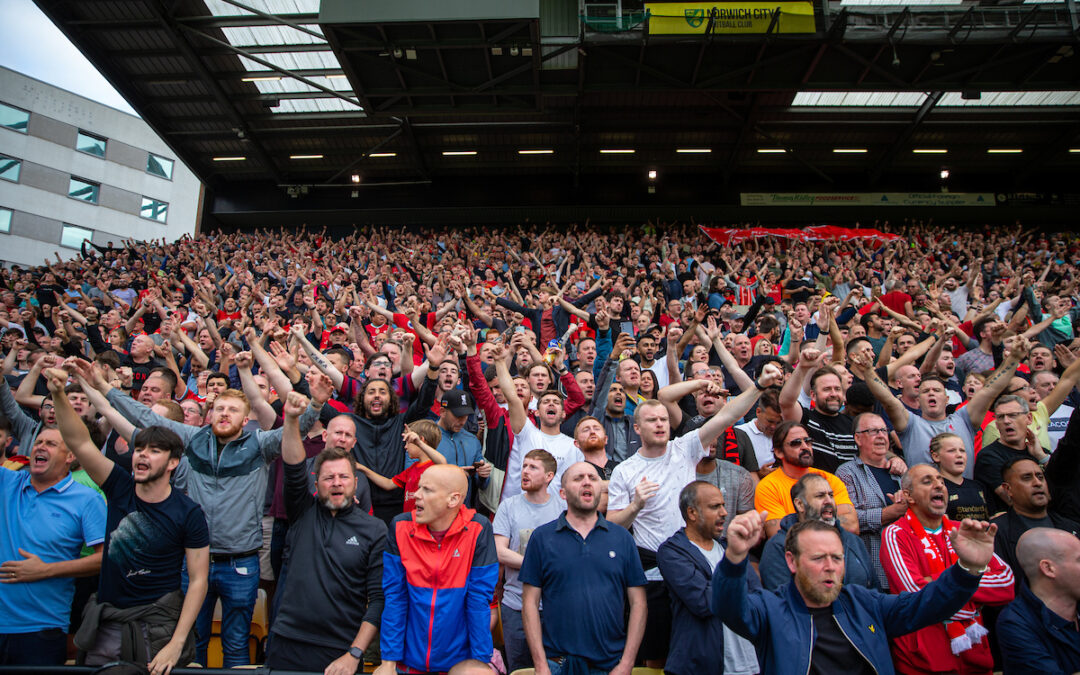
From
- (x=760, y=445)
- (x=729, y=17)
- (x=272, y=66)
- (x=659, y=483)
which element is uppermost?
(x=729, y=17)

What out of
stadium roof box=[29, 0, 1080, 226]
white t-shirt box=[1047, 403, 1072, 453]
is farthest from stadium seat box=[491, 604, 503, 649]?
stadium roof box=[29, 0, 1080, 226]

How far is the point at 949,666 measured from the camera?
298 cm

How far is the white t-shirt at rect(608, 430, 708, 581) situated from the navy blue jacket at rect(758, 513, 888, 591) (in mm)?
605

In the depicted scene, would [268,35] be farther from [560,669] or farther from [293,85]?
[560,669]

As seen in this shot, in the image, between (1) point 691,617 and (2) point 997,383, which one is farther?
(2) point 997,383

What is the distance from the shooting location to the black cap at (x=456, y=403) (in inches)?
186

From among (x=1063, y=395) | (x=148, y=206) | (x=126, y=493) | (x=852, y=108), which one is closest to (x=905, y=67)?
(x=852, y=108)

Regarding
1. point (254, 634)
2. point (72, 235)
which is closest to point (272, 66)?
point (254, 634)

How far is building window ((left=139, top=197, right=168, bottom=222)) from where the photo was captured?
98.7 ft

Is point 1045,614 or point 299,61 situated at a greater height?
point 299,61

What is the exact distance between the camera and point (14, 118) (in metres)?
25.7

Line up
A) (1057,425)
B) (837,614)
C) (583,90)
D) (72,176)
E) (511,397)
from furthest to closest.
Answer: (72,176) < (583,90) < (1057,425) < (511,397) < (837,614)

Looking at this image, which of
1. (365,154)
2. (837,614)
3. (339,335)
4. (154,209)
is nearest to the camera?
(837,614)

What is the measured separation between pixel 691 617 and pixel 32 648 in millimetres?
3728
